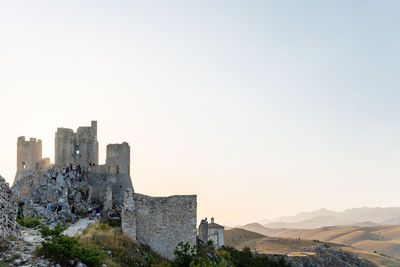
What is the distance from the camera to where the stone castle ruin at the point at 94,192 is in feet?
68.0

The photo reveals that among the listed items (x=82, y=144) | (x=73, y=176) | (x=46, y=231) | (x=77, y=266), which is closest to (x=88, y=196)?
(x=73, y=176)

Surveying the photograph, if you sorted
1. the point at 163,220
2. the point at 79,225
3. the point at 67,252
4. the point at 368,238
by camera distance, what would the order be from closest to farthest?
1. the point at 67,252
2. the point at 163,220
3. the point at 79,225
4. the point at 368,238

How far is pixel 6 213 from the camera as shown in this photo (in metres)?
14.4

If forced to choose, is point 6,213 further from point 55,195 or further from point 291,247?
point 291,247

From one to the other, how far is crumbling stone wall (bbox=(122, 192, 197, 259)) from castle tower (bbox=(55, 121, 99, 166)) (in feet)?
68.5

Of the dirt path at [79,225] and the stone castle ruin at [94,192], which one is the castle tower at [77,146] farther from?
the dirt path at [79,225]

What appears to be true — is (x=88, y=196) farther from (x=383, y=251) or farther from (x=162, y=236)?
(x=383, y=251)

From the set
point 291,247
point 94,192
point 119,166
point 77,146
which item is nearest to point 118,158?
point 119,166

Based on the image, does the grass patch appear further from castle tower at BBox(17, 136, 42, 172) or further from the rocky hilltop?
castle tower at BBox(17, 136, 42, 172)

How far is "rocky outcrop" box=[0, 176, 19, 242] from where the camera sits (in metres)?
13.8

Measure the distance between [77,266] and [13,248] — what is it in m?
2.53

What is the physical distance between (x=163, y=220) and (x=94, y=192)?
16179mm

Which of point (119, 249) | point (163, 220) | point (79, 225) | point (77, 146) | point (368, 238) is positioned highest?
point (77, 146)

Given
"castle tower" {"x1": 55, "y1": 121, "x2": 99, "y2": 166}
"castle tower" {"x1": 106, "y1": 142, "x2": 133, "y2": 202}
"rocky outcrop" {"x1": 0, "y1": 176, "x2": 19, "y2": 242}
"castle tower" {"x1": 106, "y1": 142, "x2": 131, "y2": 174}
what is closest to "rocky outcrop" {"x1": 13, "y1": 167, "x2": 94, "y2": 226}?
"castle tower" {"x1": 55, "y1": 121, "x2": 99, "y2": 166}
